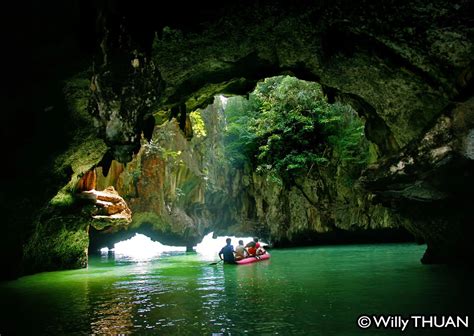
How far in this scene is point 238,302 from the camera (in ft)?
24.1

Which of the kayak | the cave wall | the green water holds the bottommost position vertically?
the green water

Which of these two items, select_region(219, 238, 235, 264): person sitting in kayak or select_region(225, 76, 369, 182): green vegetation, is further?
select_region(225, 76, 369, 182): green vegetation

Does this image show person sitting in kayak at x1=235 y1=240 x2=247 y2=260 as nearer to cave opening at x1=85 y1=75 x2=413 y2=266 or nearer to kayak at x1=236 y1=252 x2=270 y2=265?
kayak at x1=236 y1=252 x2=270 y2=265

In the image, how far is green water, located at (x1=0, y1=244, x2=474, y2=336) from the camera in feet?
18.5

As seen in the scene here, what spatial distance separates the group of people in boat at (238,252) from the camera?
598 inches

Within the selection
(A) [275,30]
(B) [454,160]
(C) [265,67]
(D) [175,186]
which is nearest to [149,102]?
(A) [275,30]

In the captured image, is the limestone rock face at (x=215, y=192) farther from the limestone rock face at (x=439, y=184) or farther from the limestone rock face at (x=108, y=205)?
the limestone rock face at (x=439, y=184)

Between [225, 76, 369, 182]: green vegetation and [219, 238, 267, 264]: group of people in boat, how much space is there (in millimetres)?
7699

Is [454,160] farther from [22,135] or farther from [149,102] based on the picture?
[22,135]

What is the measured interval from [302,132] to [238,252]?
399 inches

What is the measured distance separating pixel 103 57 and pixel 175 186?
16136 millimetres

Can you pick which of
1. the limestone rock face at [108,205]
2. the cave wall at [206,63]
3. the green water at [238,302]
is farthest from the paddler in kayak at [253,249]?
the cave wall at [206,63]

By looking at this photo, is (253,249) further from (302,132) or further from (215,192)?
(215,192)

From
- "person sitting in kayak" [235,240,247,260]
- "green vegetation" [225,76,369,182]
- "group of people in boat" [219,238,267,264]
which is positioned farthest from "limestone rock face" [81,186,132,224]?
"green vegetation" [225,76,369,182]
